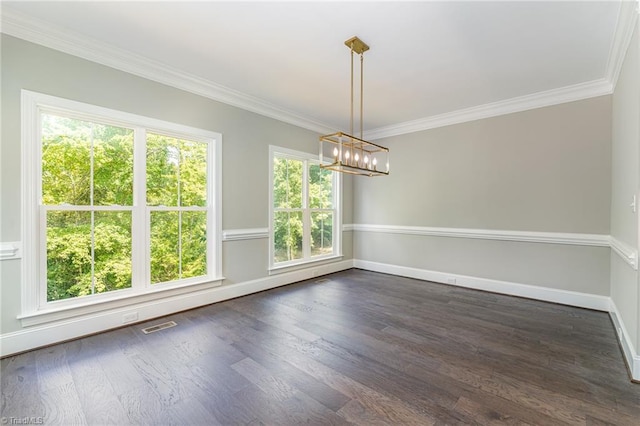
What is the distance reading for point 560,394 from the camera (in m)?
1.89

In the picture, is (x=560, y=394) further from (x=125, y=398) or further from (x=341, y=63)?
(x=341, y=63)

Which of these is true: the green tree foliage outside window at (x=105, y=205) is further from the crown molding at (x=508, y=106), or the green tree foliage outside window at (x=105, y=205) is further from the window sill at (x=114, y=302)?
the crown molding at (x=508, y=106)

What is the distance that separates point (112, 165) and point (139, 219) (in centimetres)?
62

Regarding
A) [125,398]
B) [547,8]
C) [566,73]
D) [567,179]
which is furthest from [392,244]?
[125,398]

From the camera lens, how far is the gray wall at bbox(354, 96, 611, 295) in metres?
3.51

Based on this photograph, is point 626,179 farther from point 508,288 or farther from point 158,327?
point 158,327

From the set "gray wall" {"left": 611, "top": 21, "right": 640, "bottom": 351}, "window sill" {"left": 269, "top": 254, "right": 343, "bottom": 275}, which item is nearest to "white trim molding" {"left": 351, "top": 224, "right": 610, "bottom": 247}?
"gray wall" {"left": 611, "top": 21, "right": 640, "bottom": 351}

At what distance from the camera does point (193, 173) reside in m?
3.55

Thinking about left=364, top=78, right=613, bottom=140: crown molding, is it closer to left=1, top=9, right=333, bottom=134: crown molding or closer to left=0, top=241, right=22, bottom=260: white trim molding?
left=1, top=9, right=333, bottom=134: crown molding

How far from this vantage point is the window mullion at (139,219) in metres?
3.04

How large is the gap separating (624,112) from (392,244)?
3.47 meters

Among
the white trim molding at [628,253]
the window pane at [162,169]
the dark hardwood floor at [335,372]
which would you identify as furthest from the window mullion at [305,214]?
the white trim molding at [628,253]

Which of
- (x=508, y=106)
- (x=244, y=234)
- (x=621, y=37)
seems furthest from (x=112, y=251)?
(x=508, y=106)

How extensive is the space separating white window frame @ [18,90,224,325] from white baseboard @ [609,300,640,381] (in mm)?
4041
